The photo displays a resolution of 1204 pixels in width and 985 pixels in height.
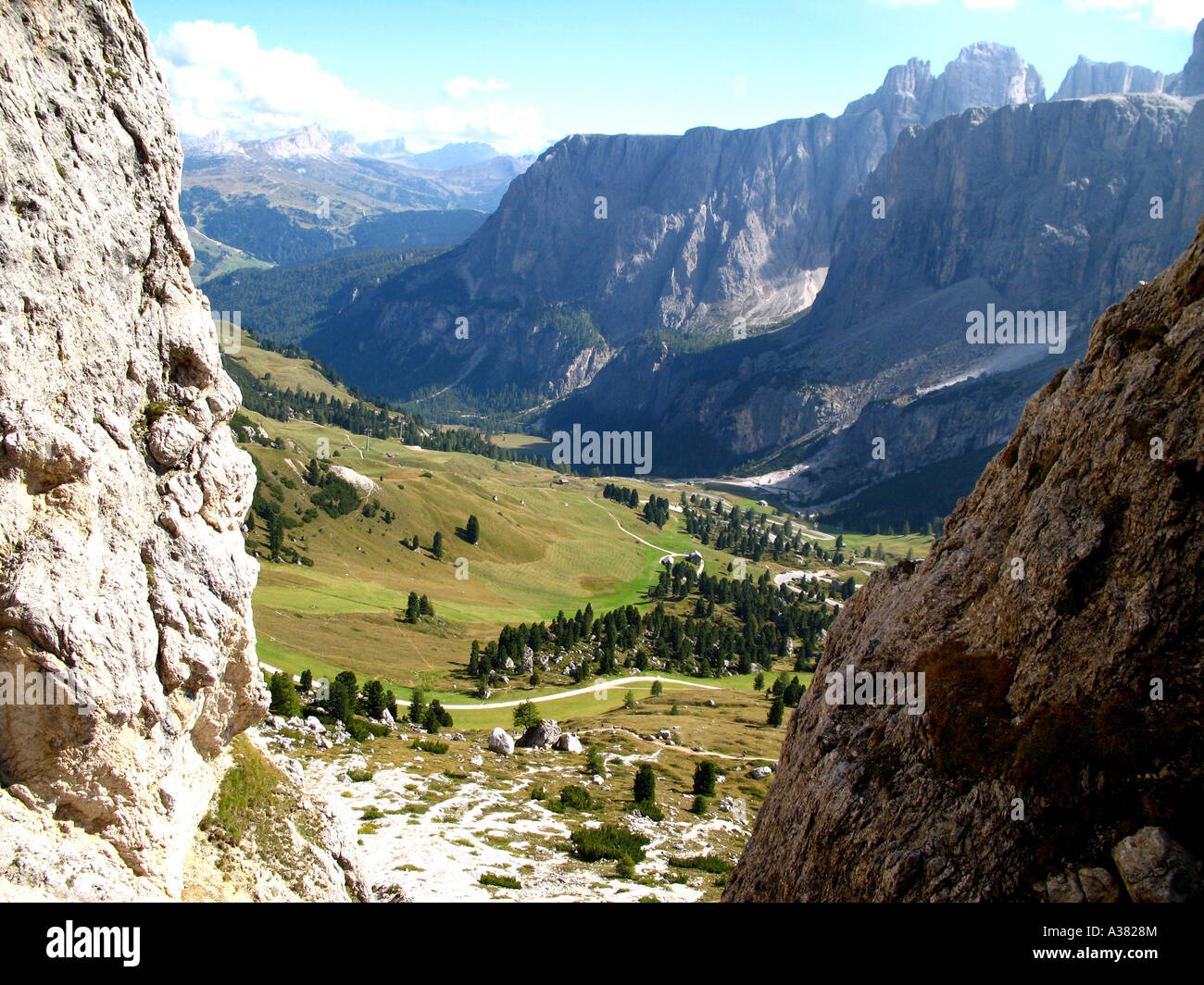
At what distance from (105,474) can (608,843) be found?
1596 inches

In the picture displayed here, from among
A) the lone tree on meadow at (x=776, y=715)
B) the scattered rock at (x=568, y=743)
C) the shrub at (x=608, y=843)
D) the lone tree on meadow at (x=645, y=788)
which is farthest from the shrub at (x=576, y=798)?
the lone tree on meadow at (x=776, y=715)

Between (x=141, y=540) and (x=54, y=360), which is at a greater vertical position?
(x=54, y=360)

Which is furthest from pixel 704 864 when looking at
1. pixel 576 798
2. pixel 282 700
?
pixel 282 700

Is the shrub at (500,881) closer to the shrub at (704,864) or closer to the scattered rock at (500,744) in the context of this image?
the shrub at (704,864)

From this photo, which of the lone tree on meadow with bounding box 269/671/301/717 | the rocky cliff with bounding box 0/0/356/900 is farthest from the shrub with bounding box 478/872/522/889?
the lone tree on meadow with bounding box 269/671/301/717

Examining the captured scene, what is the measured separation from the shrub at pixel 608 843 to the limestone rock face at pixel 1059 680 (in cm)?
2161

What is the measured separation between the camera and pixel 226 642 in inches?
891

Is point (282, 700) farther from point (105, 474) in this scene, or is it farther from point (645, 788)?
point (105, 474)

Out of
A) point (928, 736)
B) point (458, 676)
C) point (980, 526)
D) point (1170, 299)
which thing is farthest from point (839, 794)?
point (458, 676)

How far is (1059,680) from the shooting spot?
21656 millimetres

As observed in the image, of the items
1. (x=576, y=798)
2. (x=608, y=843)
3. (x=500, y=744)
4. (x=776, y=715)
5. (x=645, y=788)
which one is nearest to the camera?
(x=608, y=843)

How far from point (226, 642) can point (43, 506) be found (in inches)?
260

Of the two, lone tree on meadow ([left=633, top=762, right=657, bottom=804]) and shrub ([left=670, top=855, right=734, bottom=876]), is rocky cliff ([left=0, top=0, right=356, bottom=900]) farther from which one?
lone tree on meadow ([left=633, top=762, right=657, bottom=804])
